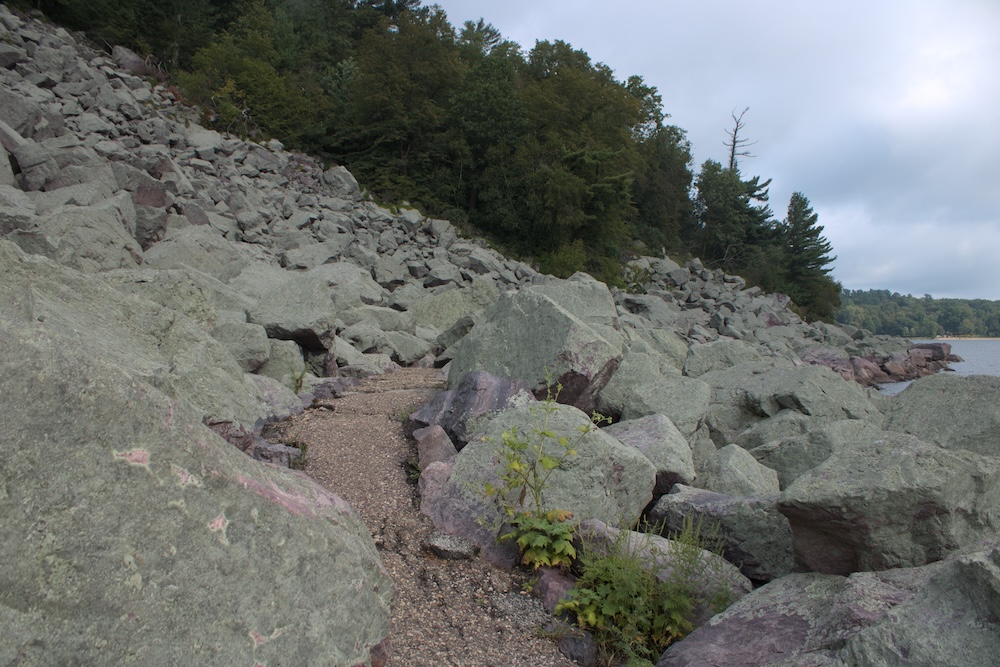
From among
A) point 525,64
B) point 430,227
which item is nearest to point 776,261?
point 525,64

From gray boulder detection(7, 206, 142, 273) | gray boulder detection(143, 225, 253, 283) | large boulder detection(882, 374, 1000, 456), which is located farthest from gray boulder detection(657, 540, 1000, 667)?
gray boulder detection(143, 225, 253, 283)

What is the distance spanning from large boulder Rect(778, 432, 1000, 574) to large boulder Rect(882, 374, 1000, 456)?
7.59 feet

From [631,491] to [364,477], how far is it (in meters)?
1.69

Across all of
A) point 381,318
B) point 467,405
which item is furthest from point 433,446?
point 381,318

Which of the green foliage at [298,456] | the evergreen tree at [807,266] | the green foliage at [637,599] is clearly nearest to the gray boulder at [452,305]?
the green foliage at [298,456]

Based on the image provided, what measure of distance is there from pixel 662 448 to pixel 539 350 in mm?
1497

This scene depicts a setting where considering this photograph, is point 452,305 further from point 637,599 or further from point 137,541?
point 137,541

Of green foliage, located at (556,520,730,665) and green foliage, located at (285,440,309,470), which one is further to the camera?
green foliage, located at (285,440,309,470)

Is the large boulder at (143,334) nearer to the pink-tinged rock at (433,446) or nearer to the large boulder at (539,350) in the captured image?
the pink-tinged rock at (433,446)

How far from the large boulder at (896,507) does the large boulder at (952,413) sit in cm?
231

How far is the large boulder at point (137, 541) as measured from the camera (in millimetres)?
1910

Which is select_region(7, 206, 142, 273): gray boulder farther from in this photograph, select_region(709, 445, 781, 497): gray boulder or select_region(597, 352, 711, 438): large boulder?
select_region(709, 445, 781, 497): gray boulder

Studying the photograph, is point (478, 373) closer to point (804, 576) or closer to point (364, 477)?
point (364, 477)

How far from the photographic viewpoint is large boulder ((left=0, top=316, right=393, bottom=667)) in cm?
191
